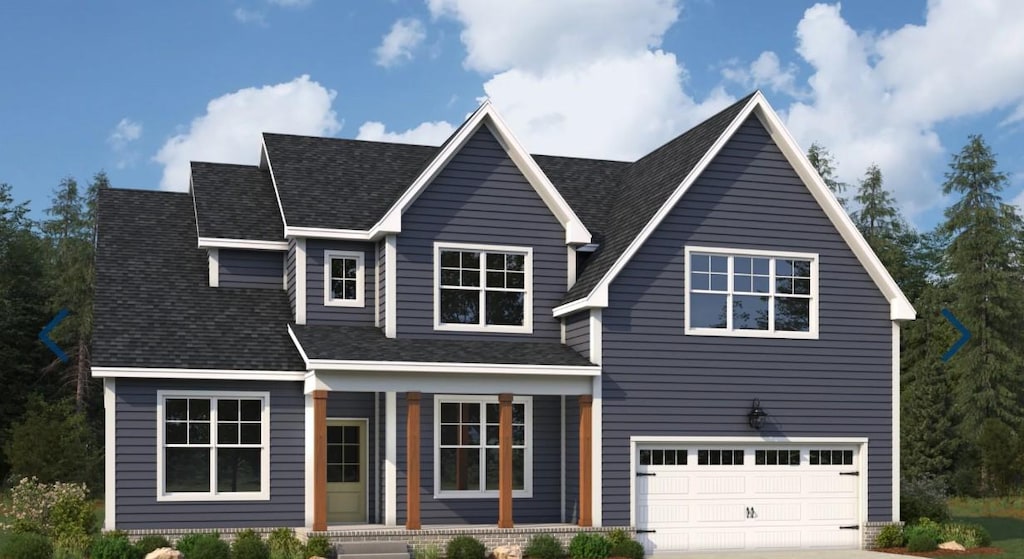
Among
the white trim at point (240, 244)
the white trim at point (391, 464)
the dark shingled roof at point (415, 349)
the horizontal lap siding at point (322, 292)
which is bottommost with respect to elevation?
the white trim at point (391, 464)

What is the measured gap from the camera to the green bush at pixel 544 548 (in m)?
20.9

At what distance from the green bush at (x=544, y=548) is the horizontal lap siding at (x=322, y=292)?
18.3 ft

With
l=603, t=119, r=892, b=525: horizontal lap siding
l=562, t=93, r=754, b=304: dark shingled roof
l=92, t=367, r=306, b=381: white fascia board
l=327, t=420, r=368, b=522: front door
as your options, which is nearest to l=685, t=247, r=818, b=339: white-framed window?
l=603, t=119, r=892, b=525: horizontal lap siding

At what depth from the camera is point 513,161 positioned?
933 inches

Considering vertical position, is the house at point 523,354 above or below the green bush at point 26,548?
above

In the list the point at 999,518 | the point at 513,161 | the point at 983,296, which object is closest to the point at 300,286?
the point at 513,161

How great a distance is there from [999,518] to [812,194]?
1483 centimetres

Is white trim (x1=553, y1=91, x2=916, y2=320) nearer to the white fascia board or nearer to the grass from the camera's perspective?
the grass

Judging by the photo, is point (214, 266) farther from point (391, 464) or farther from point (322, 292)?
point (391, 464)

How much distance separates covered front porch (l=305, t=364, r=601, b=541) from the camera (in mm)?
21188

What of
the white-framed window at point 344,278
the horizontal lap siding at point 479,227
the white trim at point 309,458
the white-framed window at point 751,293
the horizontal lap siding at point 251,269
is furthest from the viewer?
the horizontal lap siding at point 251,269

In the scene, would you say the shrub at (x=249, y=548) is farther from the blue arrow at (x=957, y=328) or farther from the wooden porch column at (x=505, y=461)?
the blue arrow at (x=957, y=328)

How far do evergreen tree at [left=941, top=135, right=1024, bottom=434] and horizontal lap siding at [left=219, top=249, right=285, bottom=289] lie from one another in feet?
106

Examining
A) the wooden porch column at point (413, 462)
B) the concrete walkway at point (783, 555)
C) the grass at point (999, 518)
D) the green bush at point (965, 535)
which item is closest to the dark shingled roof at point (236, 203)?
the wooden porch column at point (413, 462)
